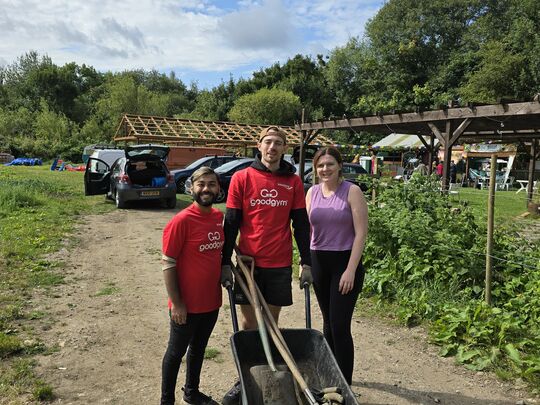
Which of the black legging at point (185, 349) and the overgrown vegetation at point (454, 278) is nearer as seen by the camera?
the black legging at point (185, 349)

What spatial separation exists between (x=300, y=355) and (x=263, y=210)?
0.95 m

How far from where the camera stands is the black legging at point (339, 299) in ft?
9.98

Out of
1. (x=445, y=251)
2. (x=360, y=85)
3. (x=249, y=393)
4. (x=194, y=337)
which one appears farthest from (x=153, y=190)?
(x=360, y=85)

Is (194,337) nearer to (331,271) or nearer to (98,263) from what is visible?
(331,271)

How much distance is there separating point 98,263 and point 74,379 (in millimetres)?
3724

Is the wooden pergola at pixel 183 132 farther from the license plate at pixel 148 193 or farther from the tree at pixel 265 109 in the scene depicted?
the tree at pixel 265 109

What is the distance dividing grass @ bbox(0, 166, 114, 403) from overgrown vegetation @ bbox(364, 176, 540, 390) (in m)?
3.62

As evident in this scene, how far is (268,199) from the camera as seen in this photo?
9.73 feet

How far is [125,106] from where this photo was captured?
171 feet

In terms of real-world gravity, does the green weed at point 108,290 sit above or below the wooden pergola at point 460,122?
below

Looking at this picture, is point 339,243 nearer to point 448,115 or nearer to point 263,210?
point 263,210

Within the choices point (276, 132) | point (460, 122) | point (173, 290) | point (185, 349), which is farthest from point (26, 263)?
point (460, 122)

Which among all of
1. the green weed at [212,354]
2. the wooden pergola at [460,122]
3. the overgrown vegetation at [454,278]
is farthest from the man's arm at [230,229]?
the wooden pergola at [460,122]

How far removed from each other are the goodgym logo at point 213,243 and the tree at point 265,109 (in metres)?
42.3
